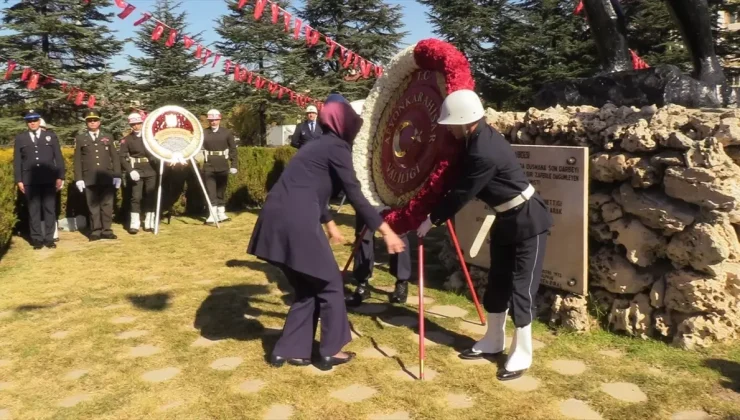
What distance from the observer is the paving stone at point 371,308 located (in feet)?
16.1

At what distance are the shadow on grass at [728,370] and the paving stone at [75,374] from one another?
3.97 meters

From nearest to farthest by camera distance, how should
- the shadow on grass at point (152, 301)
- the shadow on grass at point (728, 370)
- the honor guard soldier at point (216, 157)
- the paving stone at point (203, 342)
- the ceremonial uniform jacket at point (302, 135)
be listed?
the shadow on grass at point (728, 370), the paving stone at point (203, 342), the shadow on grass at point (152, 301), the ceremonial uniform jacket at point (302, 135), the honor guard soldier at point (216, 157)

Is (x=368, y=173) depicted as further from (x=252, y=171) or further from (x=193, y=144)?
(x=252, y=171)

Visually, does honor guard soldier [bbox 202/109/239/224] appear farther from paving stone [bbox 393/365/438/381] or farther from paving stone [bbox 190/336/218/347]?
paving stone [bbox 393/365/438/381]

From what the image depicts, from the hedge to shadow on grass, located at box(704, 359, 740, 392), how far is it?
25.9ft

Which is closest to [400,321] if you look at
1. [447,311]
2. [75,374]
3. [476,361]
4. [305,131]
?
[447,311]

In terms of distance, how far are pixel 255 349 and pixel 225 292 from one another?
5.43ft

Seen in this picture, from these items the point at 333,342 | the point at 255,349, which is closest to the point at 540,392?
the point at 333,342

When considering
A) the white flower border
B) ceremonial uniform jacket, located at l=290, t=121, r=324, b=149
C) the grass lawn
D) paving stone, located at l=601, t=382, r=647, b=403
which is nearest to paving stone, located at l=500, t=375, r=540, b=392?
the grass lawn

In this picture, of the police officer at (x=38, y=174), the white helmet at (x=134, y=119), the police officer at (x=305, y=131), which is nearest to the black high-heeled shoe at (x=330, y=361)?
the police officer at (x=305, y=131)

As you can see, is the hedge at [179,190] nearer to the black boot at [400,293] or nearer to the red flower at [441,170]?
the black boot at [400,293]

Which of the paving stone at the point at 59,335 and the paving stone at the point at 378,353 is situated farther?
the paving stone at the point at 59,335

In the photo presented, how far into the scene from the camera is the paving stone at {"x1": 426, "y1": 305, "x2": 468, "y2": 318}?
4.72 metres

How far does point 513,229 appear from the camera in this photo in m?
3.48
